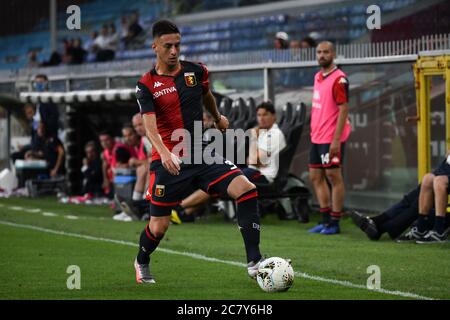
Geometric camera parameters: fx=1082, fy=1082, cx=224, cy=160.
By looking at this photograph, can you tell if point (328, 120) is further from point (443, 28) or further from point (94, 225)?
point (94, 225)

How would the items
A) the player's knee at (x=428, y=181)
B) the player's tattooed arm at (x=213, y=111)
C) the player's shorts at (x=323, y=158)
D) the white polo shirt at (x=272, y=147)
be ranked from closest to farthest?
the player's tattooed arm at (x=213, y=111), the player's knee at (x=428, y=181), the player's shorts at (x=323, y=158), the white polo shirt at (x=272, y=147)

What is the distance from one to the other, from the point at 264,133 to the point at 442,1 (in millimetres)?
2995

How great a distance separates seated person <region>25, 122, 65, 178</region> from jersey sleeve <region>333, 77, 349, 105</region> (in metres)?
8.40

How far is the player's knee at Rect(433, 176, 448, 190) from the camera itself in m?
11.1

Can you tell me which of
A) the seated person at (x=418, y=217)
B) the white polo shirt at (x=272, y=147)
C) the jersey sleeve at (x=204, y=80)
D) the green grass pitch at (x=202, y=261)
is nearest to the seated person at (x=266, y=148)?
the white polo shirt at (x=272, y=147)

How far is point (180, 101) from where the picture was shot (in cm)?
826

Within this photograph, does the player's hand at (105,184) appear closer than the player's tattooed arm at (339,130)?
No

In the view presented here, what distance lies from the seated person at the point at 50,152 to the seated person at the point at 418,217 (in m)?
9.23

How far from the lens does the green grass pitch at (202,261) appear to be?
310 inches

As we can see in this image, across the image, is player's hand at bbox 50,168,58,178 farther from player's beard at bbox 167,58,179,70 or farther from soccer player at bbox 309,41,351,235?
player's beard at bbox 167,58,179,70

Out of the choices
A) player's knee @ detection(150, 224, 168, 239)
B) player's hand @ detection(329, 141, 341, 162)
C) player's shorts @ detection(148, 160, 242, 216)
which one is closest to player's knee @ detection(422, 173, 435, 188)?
player's hand @ detection(329, 141, 341, 162)

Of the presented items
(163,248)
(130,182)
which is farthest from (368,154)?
(163,248)

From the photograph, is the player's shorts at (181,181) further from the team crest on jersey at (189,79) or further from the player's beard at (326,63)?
the player's beard at (326,63)

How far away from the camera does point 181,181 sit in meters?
8.23
